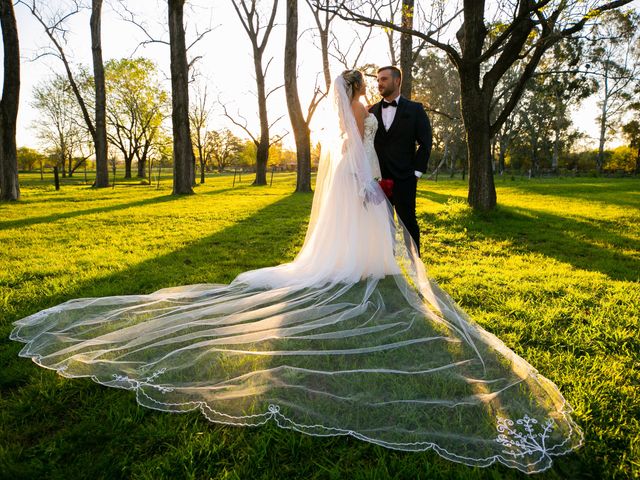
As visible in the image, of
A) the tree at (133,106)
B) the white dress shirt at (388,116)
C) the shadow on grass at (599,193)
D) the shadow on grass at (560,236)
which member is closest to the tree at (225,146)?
the tree at (133,106)

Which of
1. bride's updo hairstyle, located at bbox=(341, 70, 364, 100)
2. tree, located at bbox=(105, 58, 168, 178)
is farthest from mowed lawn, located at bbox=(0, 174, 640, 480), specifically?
tree, located at bbox=(105, 58, 168, 178)

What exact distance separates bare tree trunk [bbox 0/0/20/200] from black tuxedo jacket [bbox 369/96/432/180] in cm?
1393

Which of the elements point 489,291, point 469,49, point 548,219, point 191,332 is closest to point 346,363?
point 191,332

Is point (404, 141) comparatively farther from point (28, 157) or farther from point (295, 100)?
point (28, 157)

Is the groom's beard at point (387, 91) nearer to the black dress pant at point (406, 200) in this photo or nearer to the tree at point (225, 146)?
the black dress pant at point (406, 200)

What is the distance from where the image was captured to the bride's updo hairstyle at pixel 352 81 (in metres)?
4.45

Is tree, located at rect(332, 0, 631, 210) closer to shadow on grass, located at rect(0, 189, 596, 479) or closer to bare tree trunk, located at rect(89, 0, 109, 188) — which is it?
shadow on grass, located at rect(0, 189, 596, 479)

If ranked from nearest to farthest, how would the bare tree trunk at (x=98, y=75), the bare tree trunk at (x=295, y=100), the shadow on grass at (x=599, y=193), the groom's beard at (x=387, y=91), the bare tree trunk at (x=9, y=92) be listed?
the groom's beard at (x=387, y=91), the bare tree trunk at (x=9, y=92), the shadow on grass at (x=599, y=193), the bare tree trunk at (x=295, y=100), the bare tree trunk at (x=98, y=75)

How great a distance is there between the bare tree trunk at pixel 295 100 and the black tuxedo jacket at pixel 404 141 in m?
13.7

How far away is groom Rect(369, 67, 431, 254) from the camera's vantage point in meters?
4.79

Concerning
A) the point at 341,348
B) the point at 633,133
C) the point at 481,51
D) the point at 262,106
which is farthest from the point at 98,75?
the point at 633,133

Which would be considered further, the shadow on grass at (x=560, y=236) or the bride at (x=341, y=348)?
the shadow on grass at (x=560, y=236)

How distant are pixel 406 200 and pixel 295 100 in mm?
14459

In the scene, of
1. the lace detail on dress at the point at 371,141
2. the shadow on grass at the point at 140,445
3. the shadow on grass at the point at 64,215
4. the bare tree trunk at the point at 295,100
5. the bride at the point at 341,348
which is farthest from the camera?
the bare tree trunk at the point at 295,100
